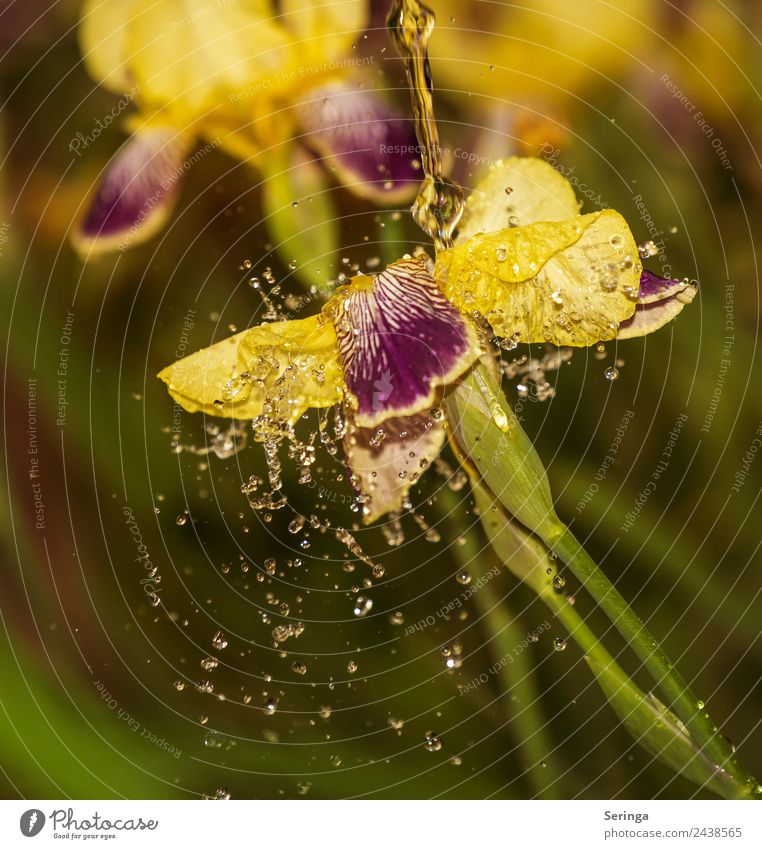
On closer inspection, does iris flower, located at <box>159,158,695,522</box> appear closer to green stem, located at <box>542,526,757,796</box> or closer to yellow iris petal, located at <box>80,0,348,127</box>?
green stem, located at <box>542,526,757,796</box>

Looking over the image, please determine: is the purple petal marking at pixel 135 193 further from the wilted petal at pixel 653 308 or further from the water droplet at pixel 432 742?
the water droplet at pixel 432 742

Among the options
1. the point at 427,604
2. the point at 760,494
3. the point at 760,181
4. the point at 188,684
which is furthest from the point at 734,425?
the point at 188,684

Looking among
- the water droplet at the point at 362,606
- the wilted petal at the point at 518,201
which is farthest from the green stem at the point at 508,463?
the water droplet at the point at 362,606

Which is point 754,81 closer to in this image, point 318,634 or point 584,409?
point 584,409

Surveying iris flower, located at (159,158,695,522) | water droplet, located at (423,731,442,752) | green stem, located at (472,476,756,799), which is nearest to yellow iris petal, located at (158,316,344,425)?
iris flower, located at (159,158,695,522)

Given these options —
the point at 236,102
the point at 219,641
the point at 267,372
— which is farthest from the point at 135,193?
the point at 219,641
